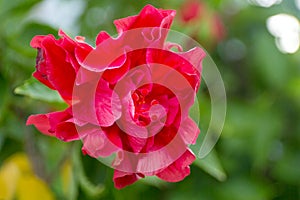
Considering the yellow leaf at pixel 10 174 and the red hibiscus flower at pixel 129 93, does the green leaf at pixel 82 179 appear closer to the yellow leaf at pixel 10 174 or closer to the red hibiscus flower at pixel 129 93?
the yellow leaf at pixel 10 174

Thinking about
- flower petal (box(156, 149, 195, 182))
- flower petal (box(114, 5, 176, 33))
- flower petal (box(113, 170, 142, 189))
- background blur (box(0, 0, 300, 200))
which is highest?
flower petal (box(114, 5, 176, 33))

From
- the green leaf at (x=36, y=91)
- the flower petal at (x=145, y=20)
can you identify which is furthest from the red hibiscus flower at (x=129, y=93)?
the green leaf at (x=36, y=91)

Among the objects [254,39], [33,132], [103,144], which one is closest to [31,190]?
[33,132]

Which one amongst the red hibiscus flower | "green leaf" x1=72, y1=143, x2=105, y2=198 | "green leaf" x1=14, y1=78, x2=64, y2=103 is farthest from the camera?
"green leaf" x1=72, y1=143, x2=105, y2=198

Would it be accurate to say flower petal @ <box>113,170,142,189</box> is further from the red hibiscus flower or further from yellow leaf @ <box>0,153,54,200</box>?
yellow leaf @ <box>0,153,54,200</box>

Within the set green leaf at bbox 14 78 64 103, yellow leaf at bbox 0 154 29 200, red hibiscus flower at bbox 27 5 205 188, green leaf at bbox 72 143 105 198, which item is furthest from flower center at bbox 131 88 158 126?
yellow leaf at bbox 0 154 29 200

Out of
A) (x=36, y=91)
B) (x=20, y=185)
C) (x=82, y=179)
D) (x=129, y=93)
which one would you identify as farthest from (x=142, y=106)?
(x=20, y=185)
